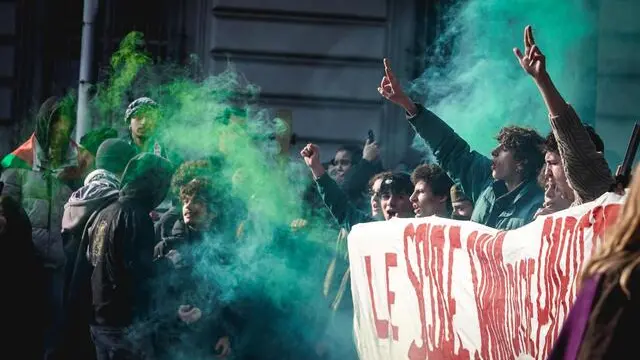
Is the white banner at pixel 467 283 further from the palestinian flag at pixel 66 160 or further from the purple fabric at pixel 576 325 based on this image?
the palestinian flag at pixel 66 160

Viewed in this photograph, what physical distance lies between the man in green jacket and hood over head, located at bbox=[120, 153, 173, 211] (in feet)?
5.45

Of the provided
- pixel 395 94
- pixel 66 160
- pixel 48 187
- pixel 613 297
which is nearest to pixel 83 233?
pixel 48 187

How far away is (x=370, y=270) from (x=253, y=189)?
2.29 metres

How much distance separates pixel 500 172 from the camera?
6.90 m

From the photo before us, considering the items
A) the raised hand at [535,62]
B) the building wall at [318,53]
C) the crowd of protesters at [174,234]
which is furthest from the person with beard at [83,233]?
the building wall at [318,53]

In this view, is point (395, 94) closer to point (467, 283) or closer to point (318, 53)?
point (467, 283)

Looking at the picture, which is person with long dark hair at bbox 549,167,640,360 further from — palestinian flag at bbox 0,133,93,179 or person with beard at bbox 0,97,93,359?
palestinian flag at bbox 0,133,93,179

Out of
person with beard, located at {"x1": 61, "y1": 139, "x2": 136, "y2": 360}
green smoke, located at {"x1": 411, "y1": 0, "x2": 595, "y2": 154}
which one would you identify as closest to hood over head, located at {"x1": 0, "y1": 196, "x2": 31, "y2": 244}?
person with beard, located at {"x1": 61, "y1": 139, "x2": 136, "y2": 360}

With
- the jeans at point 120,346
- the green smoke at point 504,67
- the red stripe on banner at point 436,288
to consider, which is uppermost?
the green smoke at point 504,67

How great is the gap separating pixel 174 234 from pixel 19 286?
3.29ft

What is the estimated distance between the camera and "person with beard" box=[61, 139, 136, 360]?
821cm

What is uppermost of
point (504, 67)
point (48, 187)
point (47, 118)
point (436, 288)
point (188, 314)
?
point (504, 67)

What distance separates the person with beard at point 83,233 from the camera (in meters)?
8.21

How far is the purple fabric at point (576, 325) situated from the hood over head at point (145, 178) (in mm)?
4826
